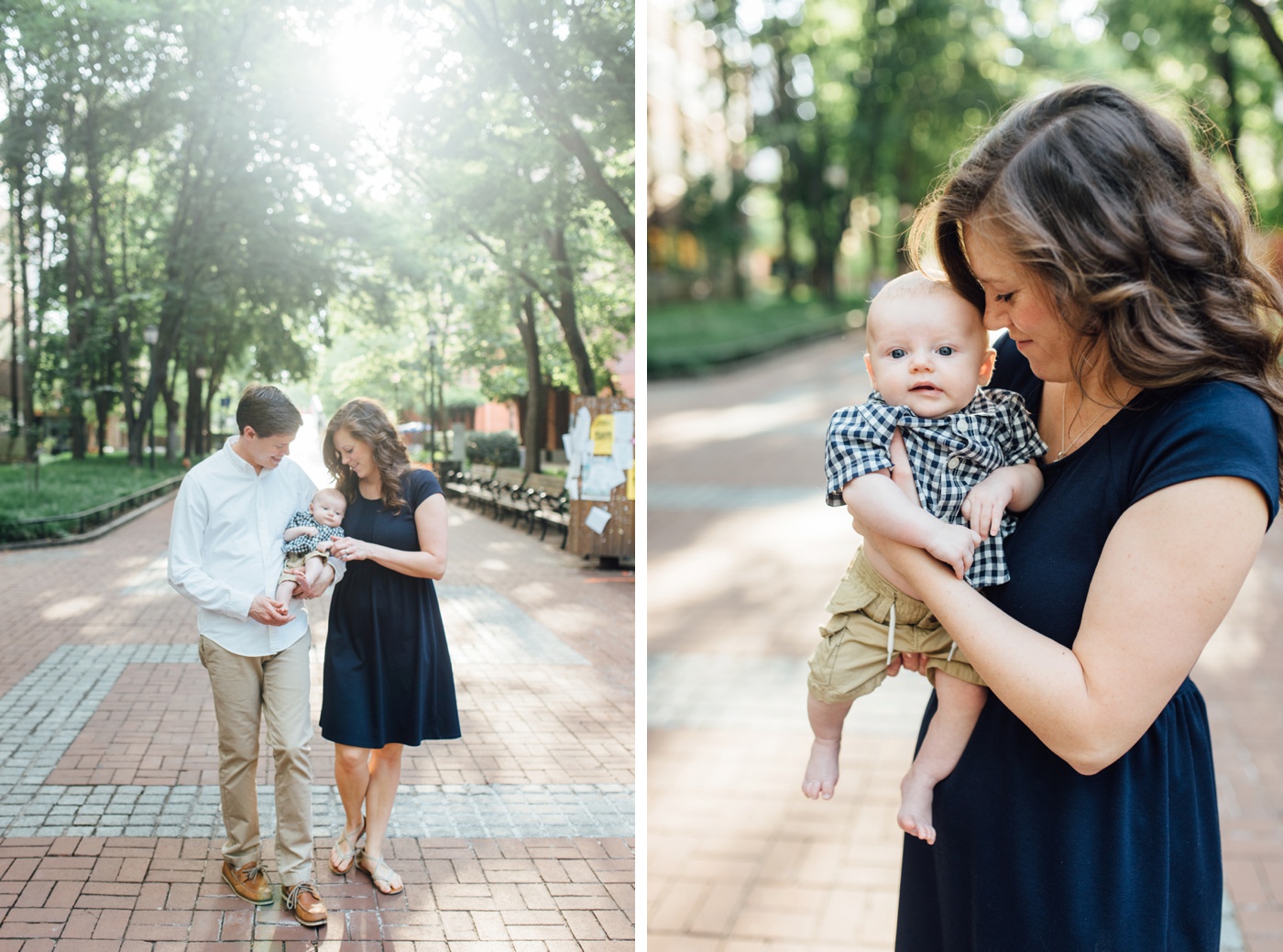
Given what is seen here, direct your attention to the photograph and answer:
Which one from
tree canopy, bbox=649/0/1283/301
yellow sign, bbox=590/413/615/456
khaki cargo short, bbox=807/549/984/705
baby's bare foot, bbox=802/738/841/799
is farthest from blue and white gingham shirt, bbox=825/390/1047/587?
tree canopy, bbox=649/0/1283/301

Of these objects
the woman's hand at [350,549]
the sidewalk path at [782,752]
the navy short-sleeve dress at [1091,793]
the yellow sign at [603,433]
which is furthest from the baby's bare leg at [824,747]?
the yellow sign at [603,433]

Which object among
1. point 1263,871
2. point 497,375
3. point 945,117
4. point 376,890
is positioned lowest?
point 1263,871

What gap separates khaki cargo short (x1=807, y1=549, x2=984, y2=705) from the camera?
70.2 inches

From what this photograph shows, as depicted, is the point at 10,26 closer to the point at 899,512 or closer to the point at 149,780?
the point at 149,780

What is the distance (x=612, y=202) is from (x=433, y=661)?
1.56 metres

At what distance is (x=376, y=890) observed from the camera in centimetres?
302

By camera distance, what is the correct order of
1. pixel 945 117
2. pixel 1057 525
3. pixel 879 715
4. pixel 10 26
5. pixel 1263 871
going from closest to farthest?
1. pixel 1057 525
2. pixel 10 26
3. pixel 1263 871
4. pixel 879 715
5. pixel 945 117

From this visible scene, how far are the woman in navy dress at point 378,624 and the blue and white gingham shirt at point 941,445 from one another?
185 centimetres

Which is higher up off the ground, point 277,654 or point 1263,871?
point 277,654

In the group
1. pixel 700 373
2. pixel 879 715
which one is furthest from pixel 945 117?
pixel 879 715

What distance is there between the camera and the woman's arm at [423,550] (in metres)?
3.23

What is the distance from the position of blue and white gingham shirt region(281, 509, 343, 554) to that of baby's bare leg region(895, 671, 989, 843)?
6.24ft

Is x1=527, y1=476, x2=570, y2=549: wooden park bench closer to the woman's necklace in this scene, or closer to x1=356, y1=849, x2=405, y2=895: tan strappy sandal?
x1=356, y1=849, x2=405, y2=895: tan strappy sandal

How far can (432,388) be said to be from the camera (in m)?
3.50
